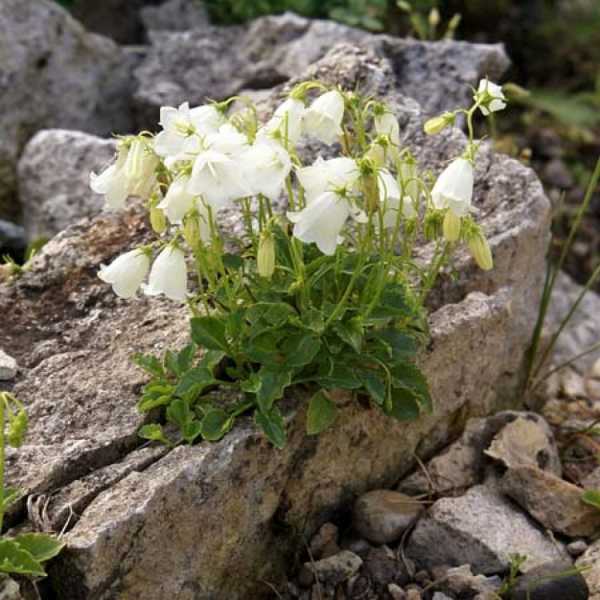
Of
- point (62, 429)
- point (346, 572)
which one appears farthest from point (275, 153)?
point (346, 572)

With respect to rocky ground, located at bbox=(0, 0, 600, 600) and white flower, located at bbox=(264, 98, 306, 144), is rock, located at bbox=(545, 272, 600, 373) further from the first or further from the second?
white flower, located at bbox=(264, 98, 306, 144)

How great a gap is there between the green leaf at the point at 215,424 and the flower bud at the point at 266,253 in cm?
40

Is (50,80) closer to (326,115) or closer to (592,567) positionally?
(326,115)

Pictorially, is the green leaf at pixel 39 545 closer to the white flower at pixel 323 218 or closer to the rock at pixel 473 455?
the white flower at pixel 323 218

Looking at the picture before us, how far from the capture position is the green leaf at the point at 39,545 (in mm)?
2303

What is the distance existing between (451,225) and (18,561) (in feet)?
4.08

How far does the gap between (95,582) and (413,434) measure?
1.09m

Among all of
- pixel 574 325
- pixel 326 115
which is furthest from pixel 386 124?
pixel 574 325

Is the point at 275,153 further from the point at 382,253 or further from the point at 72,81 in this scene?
the point at 72,81

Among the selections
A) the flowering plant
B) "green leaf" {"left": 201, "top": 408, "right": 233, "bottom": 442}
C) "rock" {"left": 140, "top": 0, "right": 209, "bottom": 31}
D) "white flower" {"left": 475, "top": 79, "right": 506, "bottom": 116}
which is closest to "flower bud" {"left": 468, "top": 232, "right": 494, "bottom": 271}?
the flowering plant

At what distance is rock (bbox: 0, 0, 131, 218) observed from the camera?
15.8 ft

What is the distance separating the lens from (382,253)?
8.30ft

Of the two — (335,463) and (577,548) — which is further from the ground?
(335,463)

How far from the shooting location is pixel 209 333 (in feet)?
8.55
